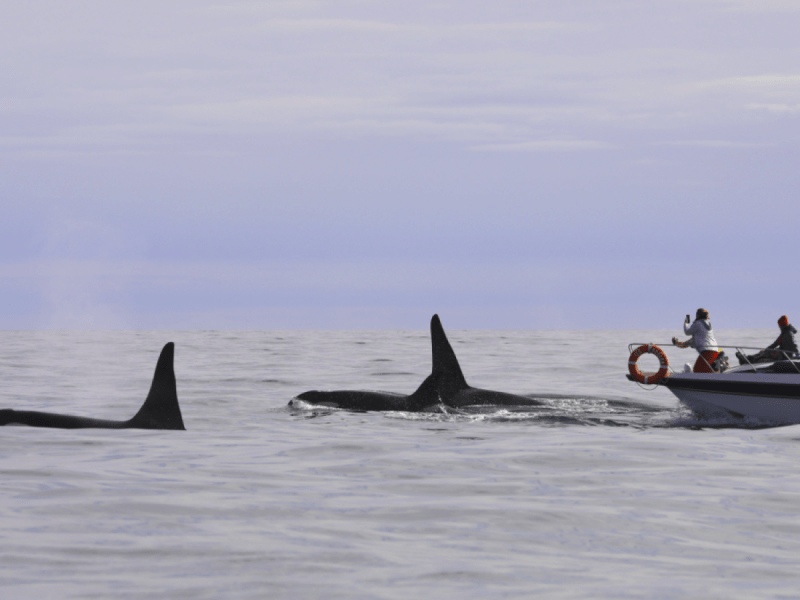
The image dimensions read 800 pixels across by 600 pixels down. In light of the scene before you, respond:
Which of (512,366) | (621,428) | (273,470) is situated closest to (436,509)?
(273,470)

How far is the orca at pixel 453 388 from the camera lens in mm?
17172

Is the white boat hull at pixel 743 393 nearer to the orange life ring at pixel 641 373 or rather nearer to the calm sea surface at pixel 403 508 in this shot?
the orange life ring at pixel 641 373

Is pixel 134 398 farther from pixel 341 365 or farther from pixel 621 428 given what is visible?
pixel 341 365

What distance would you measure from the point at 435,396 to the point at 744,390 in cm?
530

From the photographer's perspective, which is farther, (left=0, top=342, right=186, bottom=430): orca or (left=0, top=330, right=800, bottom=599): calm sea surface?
(left=0, top=342, right=186, bottom=430): orca

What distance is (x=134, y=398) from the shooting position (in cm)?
1983

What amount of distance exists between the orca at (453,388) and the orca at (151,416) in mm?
5551

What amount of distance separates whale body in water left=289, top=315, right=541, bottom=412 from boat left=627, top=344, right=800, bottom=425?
106 inches

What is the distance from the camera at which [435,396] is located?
17047 mm

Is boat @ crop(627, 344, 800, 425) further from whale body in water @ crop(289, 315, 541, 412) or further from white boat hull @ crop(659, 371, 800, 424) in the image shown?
whale body in water @ crop(289, 315, 541, 412)

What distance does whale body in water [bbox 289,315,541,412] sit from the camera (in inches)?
663

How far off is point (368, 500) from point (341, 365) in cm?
2490

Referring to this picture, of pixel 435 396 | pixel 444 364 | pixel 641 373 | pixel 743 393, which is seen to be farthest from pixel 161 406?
pixel 743 393

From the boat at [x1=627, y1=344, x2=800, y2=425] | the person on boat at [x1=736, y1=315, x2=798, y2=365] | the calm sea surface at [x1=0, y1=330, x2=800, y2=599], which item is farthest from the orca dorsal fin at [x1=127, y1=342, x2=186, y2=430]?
the person on boat at [x1=736, y1=315, x2=798, y2=365]
